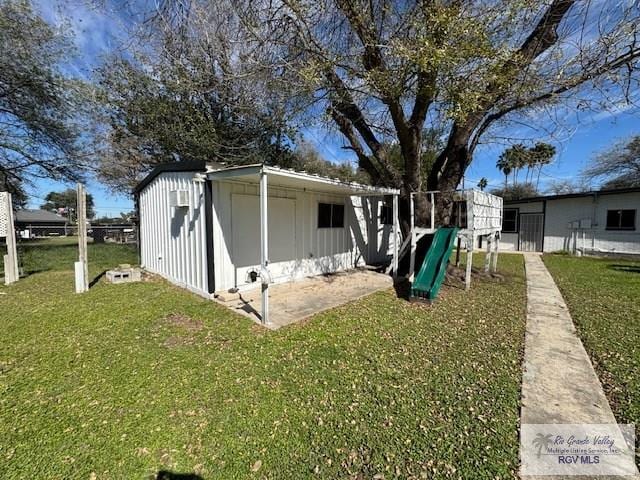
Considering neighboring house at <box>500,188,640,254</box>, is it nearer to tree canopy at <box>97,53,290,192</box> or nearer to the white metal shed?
the white metal shed

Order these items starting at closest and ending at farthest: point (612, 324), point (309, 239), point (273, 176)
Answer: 1. point (612, 324)
2. point (273, 176)
3. point (309, 239)

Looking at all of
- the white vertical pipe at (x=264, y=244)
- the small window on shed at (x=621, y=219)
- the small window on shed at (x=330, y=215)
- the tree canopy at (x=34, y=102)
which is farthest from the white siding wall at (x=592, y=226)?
the tree canopy at (x=34, y=102)

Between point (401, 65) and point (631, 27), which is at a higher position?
point (631, 27)

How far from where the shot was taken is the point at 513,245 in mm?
16203

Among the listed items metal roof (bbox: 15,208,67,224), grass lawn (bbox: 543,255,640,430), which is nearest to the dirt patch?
grass lawn (bbox: 543,255,640,430)

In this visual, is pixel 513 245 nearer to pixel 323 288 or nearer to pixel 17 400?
pixel 323 288

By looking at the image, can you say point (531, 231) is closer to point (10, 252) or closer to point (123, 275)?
point (123, 275)

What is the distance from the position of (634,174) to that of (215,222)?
99.3 feet

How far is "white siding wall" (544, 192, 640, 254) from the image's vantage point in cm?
1272

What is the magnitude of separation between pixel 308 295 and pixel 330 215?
2928 millimetres

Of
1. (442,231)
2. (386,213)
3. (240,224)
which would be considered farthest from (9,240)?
(386,213)

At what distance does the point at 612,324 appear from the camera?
15.1ft

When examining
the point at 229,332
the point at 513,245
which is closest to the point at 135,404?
the point at 229,332

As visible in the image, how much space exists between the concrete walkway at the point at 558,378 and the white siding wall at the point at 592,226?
39.3 feet
